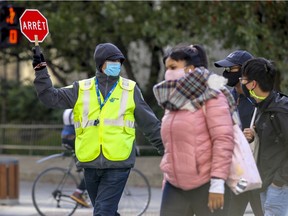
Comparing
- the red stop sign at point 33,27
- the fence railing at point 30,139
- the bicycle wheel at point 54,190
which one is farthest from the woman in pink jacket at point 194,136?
the fence railing at point 30,139

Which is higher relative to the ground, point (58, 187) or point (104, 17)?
point (104, 17)

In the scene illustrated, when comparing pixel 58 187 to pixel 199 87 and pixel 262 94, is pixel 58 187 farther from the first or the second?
pixel 199 87

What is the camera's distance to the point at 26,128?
772 inches

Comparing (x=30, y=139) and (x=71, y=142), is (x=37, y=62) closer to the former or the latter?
(x=71, y=142)

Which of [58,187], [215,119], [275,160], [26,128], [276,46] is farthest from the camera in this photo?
[26,128]

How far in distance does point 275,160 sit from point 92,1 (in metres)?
11.1

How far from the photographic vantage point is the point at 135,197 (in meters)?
11.2

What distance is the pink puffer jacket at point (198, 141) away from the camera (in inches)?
207

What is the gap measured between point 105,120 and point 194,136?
1.77 m

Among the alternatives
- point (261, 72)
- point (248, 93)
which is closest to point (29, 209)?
point (248, 93)

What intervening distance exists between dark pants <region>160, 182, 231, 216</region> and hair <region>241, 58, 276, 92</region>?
1.35 m

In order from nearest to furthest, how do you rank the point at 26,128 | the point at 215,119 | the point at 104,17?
1. the point at 215,119
2. the point at 104,17
3. the point at 26,128

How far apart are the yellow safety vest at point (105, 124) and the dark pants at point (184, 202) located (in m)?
1.49

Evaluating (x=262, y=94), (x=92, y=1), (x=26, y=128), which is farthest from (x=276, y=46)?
(x=262, y=94)
